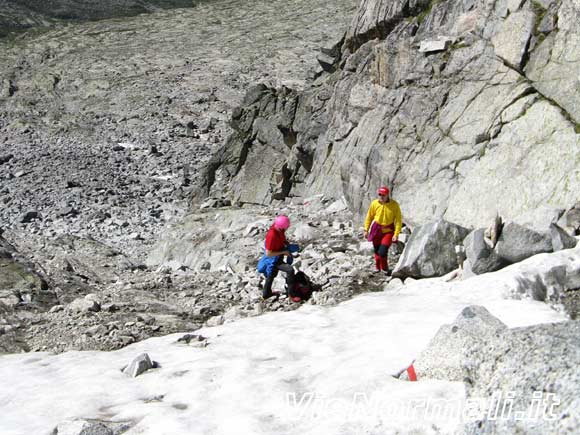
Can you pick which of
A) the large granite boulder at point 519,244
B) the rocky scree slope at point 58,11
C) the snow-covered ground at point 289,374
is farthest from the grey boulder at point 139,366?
the rocky scree slope at point 58,11

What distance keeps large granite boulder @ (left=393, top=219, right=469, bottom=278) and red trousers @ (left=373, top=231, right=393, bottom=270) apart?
0.47m

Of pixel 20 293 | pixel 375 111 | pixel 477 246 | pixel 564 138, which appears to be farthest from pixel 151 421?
pixel 375 111

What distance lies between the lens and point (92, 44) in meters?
68.9

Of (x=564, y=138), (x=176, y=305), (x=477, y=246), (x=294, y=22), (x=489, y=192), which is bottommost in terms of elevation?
(x=176, y=305)

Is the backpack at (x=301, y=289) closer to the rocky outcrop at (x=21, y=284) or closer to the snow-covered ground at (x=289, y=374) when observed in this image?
the snow-covered ground at (x=289, y=374)

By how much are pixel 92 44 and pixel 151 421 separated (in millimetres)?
67448

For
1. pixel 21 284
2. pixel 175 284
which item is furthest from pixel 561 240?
pixel 21 284

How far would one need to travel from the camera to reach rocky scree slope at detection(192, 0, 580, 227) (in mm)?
13344

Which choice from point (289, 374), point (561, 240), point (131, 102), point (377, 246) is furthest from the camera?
point (131, 102)

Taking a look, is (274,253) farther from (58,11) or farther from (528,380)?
(58,11)

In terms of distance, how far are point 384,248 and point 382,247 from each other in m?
0.04

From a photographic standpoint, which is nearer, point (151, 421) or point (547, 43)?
point (151, 421)

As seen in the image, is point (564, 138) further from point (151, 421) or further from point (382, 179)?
point (151, 421)

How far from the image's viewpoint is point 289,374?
27.3 feet
